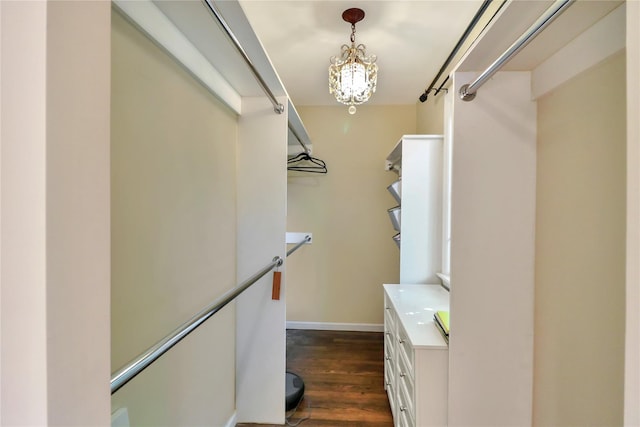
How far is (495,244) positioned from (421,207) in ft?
3.41

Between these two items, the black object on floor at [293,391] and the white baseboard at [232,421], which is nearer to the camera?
the white baseboard at [232,421]

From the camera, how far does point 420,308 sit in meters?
1.54

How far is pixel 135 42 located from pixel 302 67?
1584 millimetres

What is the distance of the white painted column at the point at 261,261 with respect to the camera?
153cm

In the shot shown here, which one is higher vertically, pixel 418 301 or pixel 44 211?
pixel 44 211

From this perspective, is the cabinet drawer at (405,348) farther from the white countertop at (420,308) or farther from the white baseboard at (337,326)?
the white baseboard at (337,326)

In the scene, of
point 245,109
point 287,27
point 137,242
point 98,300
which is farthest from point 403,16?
point 98,300

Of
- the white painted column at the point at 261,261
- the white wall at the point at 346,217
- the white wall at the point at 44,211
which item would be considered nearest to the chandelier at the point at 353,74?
the white painted column at the point at 261,261

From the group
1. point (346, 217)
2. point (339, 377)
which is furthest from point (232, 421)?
point (346, 217)

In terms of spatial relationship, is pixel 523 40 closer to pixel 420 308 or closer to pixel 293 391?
pixel 420 308

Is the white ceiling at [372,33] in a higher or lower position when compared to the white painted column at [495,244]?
higher

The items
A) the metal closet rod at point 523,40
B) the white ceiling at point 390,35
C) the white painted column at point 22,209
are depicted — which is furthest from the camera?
the white ceiling at point 390,35

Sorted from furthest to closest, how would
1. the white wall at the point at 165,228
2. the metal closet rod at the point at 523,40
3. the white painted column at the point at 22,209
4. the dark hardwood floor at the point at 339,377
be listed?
the dark hardwood floor at the point at 339,377 → the white wall at the point at 165,228 → the metal closet rod at the point at 523,40 → the white painted column at the point at 22,209

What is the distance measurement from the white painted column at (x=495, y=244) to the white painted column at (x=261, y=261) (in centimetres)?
93
